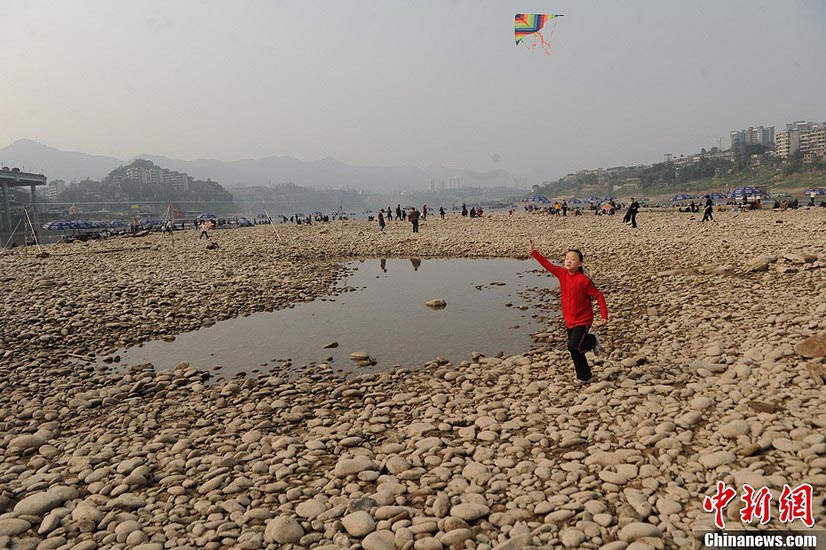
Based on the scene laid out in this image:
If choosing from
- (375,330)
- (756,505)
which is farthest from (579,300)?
(375,330)

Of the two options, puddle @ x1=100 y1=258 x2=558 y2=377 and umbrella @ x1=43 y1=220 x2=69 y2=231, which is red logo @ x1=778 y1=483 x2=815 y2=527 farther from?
umbrella @ x1=43 y1=220 x2=69 y2=231

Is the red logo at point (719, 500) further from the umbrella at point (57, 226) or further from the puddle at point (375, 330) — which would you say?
the umbrella at point (57, 226)

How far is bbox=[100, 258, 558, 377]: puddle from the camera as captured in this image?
10234mm

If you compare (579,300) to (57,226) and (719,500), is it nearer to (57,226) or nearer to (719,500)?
(719,500)

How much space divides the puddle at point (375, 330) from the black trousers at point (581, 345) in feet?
8.73

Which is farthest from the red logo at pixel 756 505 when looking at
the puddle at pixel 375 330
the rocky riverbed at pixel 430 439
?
the puddle at pixel 375 330

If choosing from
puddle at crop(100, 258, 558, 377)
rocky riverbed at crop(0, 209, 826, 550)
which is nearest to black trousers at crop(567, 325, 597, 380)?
rocky riverbed at crop(0, 209, 826, 550)

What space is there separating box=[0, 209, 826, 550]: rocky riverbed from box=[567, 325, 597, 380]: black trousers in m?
0.26

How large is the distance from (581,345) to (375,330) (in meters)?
6.37

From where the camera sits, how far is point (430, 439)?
231 inches

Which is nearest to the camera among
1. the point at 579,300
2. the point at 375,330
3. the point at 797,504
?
the point at 797,504

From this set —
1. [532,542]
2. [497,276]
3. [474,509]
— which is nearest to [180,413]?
[474,509]

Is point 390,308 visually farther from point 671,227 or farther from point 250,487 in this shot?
point 671,227

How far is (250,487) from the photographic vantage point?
5.12 m
